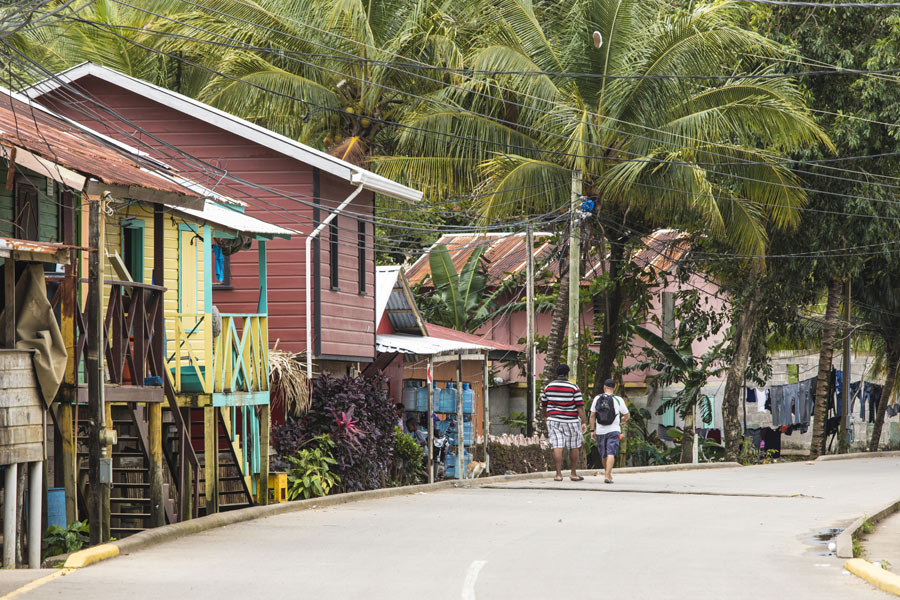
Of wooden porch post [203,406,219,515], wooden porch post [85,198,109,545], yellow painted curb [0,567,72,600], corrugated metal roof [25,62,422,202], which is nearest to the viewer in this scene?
yellow painted curb [0,567,72,600]

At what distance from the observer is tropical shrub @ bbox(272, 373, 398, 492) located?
65.0 ft

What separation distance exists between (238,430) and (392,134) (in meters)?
11.4

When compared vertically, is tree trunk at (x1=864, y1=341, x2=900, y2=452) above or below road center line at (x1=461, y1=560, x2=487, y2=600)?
above

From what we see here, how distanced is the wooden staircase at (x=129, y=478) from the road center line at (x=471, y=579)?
16.7ft

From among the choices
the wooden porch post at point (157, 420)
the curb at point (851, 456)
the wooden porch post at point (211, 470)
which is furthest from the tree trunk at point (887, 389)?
the wooden porch post at point (157, 420)

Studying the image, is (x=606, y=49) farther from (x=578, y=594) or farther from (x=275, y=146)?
(x=578, y=594)

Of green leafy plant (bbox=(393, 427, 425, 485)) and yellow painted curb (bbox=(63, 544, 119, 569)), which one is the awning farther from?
yellow painted curb (bbox=(63, 544, 119, 569))

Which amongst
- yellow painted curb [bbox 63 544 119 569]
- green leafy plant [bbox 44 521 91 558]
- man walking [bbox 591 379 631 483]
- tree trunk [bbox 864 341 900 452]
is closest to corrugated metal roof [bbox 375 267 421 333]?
man walking [bbox 591 379 631 483]

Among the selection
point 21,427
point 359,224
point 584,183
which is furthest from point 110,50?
point 21,427

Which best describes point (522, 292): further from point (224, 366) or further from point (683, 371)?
point (224, 366)

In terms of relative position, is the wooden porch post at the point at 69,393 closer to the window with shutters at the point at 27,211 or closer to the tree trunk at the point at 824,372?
the window with shutters at the point at 27,211

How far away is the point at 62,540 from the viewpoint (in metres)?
13.2

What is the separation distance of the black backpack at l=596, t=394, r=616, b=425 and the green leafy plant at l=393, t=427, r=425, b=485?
12.8 feet

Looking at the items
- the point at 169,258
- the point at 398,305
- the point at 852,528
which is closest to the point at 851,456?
the point at 398,305
